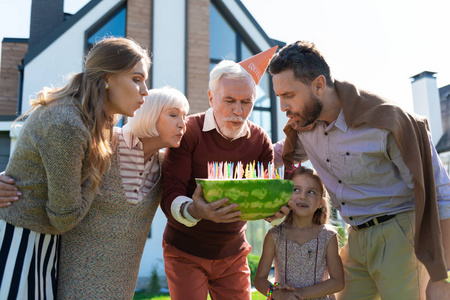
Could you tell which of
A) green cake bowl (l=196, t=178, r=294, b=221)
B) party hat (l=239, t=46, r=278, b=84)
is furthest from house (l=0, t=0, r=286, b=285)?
green cake bowl (l=196, t=178, r=294, b=221)

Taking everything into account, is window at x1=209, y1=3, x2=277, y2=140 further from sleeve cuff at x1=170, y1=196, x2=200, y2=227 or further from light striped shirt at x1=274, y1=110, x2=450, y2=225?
sleeve cuff at x1=170, y1=196, x2=200, y2=227

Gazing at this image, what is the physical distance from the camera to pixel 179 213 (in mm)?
2289

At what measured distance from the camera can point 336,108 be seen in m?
2.66

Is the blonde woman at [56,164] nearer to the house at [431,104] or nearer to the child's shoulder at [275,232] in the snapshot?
the child's shoulder at [275,232]

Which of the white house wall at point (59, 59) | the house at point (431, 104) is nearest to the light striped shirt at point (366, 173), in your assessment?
the white house wall at point (59, 59)

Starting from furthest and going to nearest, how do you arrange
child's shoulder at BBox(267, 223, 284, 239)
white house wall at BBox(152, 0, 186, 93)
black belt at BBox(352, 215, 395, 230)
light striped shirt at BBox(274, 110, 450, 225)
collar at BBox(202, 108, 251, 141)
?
white house wall at BBox(152, 0, 186, 93)
child's shoulder at BBox(267, 223, 284, 239)
collar at BBox(202, 108, 251, 141)
black belt at BBox(352, 215, 395, 230)
light striped shirt at BBox(274, 110, 450, 225)

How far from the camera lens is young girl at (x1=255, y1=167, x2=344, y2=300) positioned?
2.65m

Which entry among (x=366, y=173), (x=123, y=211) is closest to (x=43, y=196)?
(x=123, y=211)

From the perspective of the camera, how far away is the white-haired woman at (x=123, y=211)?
2.22m

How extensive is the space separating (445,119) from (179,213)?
64.7 feet

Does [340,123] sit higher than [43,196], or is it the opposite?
[340,123]

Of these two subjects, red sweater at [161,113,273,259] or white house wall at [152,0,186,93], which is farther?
white house wall at [152,0,186,93]

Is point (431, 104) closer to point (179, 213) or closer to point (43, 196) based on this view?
point (179, 213)

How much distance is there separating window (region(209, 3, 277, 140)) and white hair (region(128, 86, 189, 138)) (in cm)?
829
